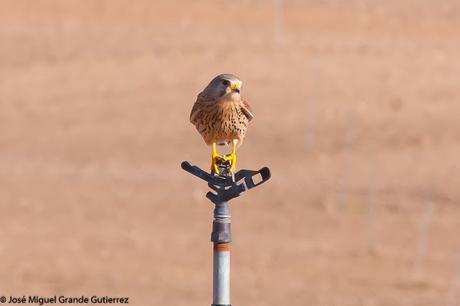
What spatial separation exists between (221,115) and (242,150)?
1231 centimetres

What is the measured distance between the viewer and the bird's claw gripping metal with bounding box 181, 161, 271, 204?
648 cm

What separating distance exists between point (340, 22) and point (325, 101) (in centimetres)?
511

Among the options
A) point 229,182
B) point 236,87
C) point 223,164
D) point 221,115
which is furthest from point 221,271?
point 221,115

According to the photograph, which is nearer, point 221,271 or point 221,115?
point 221,271

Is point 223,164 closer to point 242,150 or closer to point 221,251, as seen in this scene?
point 221,251

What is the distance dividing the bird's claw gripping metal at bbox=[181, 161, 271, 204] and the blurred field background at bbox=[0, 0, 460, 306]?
28.6 ft

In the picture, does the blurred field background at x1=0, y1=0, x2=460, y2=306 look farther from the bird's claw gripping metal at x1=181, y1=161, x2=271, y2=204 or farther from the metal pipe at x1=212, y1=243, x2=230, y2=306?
the metal pipe at x1=212, y1=243, x2=230, y2=306

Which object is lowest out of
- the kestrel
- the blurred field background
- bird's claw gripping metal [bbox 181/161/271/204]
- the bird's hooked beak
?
bird's claw gripping metal [bbox 181/161/271/204]

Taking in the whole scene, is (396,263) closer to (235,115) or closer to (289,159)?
(289,159)

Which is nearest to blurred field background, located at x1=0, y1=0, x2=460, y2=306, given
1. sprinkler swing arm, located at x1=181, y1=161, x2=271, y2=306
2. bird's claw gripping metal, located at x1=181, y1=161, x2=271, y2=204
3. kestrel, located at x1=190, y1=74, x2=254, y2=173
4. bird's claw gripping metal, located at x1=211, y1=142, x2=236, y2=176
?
kestrel, located at x1=190, y1=74, x2=254, y2=173

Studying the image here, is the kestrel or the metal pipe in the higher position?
the kestrel

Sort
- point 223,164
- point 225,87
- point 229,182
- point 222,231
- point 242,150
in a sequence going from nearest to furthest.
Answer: point 222,231, point 229,182, point 223,164, point 225,87, point 242,150

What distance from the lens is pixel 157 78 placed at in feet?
76.5

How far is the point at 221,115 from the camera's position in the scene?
25.2 feet
